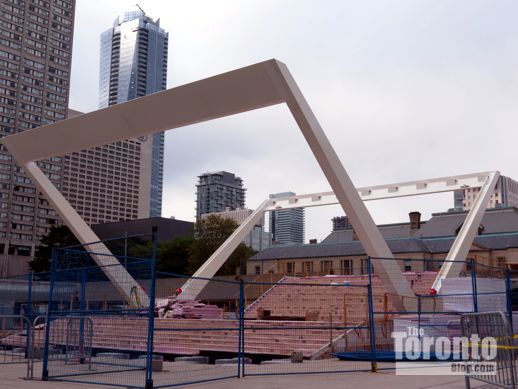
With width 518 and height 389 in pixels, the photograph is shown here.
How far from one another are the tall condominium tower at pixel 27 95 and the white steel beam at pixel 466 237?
314 ft

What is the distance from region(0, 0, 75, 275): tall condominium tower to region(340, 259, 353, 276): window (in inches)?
2596

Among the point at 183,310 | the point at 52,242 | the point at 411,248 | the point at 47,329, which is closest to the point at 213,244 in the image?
the point at 52,242

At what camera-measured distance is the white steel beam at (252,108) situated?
72.9ft

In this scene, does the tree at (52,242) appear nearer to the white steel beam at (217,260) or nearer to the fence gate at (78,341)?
the white steel beam at (217,260)

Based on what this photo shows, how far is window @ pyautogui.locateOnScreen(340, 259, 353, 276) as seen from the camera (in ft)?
219

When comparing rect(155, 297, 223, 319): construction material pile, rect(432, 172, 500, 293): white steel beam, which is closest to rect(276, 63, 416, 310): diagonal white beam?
rect(432, 172, 500, 293): white steel beam

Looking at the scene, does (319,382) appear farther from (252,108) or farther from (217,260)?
(217,260)

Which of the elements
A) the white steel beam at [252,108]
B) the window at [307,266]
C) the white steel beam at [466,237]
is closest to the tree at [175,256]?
the window at [307,266]

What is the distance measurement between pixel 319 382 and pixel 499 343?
4.03m

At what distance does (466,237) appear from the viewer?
95.3ft

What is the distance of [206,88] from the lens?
2327 centimetres

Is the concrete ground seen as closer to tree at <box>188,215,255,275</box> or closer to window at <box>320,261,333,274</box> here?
window at <box>320,261,333,274</box>

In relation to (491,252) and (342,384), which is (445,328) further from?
(491,252)

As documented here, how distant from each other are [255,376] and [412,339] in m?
5.64
